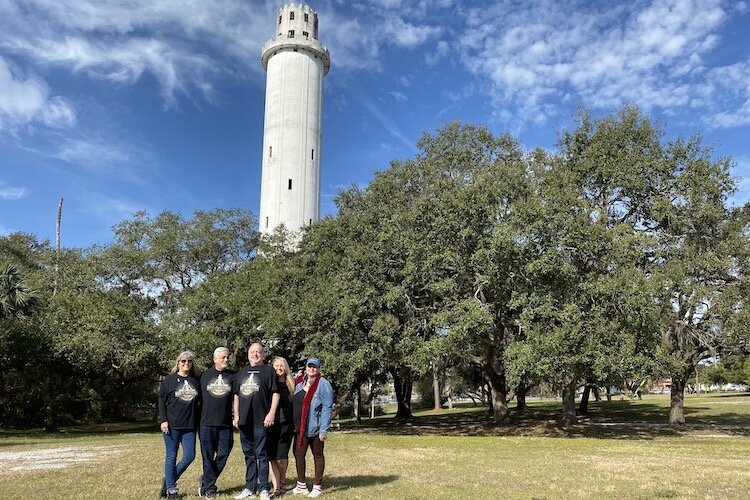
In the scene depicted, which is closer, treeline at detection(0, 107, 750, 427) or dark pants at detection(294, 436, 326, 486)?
dark pants at detection(294, 436, 326, 486)

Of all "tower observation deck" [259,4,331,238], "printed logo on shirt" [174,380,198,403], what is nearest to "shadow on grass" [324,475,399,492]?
"printed logo on shirt" [174,380,198,403]

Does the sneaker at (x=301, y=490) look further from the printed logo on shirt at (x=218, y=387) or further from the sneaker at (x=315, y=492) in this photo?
the printed logo on shirt at (x=218, y=387)

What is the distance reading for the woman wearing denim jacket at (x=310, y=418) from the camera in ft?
26.6

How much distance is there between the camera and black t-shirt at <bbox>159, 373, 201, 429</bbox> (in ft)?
25.3

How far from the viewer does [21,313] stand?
22.3 meters

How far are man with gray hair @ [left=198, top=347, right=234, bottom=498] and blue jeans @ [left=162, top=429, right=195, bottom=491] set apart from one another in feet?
0.57

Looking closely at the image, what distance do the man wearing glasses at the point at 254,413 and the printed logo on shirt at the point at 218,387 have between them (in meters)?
0.10

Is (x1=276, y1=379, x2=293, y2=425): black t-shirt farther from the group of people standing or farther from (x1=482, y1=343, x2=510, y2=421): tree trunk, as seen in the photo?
(x1=482, y1=343, x2=510, y2=421): tree trunk

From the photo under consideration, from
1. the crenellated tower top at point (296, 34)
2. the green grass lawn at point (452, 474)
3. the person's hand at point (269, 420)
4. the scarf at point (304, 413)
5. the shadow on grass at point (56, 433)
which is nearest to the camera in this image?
the person's hand at point (269, 420)

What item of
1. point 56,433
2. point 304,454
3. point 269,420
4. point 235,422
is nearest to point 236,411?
point 235,422

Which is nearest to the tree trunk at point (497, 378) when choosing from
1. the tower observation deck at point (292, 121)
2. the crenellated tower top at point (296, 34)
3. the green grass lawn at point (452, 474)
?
the green grass lawn at point (452, 474)

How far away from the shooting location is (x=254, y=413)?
7.75 meters

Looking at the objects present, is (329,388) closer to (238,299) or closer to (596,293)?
(596,293)

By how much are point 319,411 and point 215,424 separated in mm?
1375
